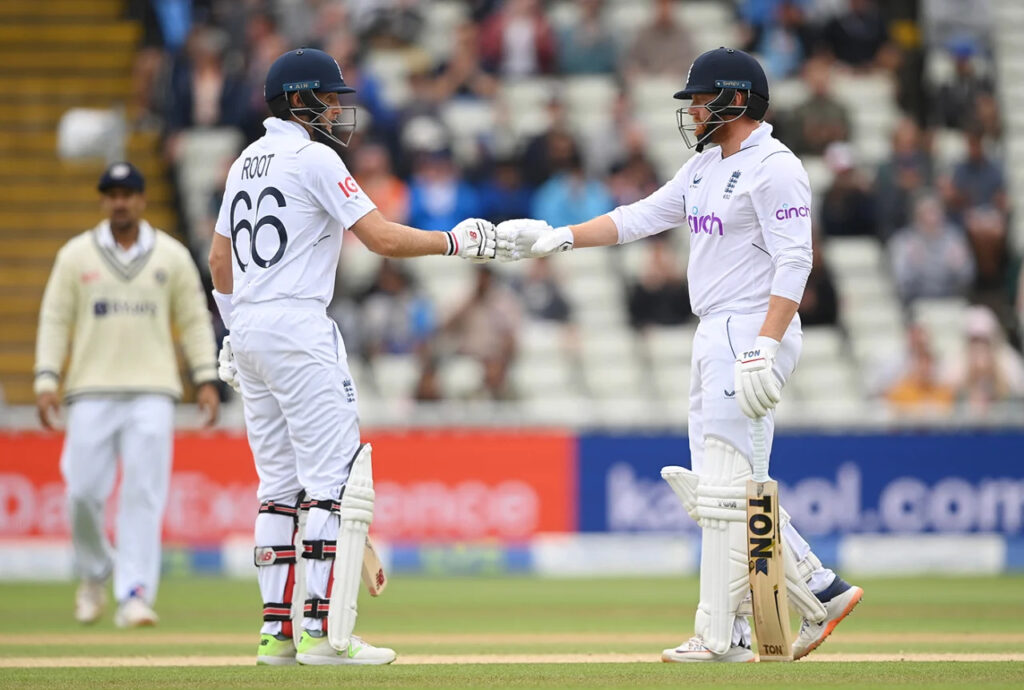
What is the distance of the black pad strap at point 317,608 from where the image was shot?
6824 mm

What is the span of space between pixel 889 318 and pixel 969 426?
2242 millimetres

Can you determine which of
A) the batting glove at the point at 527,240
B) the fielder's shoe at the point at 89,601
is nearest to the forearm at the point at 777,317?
the batting glove at the point at 527,240

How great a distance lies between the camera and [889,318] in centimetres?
1527

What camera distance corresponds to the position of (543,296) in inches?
580

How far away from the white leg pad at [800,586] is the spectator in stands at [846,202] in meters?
8.72

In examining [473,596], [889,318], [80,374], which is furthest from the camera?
[889,318]

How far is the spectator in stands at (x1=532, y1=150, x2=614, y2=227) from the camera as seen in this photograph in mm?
15156

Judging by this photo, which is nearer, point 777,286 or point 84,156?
point 777,286

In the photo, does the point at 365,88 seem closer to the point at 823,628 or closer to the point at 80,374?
the point at 80,374

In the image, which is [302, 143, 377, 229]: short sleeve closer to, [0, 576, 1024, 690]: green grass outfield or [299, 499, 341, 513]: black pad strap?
[299, 499, 341, 513]: black pad strap

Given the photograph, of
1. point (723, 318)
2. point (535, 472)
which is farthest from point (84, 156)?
point (723, 318)

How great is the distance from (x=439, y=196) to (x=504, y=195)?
1.84 ft

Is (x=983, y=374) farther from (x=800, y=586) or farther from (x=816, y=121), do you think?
(x=800, y=586)

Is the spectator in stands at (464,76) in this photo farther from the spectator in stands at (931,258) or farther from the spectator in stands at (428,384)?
the spectator in stands at (931,258)
